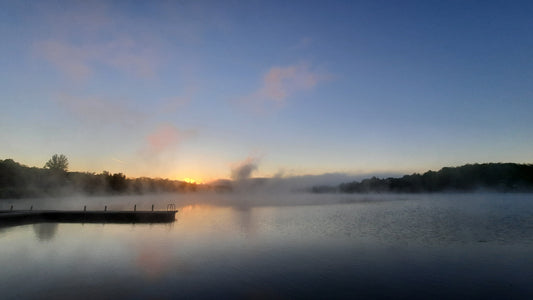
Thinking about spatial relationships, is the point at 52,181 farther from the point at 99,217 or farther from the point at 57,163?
the point at 99,217

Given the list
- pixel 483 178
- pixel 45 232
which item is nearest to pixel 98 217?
pixel 45 232

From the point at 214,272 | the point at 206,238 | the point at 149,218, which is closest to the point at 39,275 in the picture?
the point at 214,272

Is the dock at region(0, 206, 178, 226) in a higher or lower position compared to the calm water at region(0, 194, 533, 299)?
higher

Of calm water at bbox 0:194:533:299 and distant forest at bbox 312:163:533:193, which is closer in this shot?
calm water at bbox 0:194:533:299

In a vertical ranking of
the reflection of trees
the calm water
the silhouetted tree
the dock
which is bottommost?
the calm water

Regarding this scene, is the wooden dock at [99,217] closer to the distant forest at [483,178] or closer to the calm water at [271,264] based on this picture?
the calm water at [271,264]

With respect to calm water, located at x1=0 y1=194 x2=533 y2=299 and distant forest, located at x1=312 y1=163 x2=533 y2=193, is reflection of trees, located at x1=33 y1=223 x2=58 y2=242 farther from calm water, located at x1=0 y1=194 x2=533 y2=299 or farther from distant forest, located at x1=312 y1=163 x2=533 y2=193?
distant forest, located at x1=312 y1=163 x2=533 y2=193

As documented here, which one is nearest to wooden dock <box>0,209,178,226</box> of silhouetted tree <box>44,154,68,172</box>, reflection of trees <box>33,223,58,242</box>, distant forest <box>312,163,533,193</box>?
reflection of trees <box>33,223,58,242</box>

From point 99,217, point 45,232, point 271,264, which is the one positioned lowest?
point 271,264

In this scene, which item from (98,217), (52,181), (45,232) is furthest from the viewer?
(52,181)

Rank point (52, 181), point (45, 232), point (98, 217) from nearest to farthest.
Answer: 1. point (45, 232)
2. point (98, 217)
3. point (52, 181)

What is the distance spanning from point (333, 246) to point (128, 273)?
699 inches

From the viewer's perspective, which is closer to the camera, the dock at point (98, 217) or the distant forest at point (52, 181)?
the dock at point (98, 217)

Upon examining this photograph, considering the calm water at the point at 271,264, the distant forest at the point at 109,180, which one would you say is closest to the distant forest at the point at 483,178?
the distant forest at the point at 109,180
